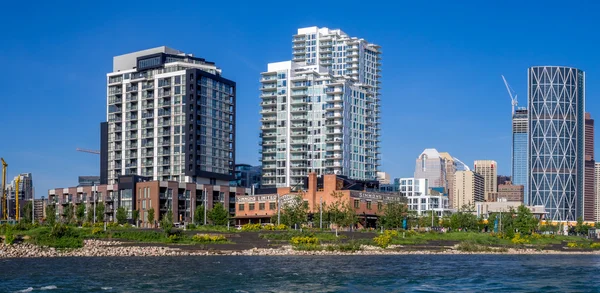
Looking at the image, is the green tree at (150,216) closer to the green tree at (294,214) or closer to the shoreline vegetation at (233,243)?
the green tree at (294,214)

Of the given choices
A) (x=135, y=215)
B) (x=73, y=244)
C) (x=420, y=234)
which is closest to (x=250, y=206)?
(x=135, y=215)

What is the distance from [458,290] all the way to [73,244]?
60710 mm

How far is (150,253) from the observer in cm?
10106

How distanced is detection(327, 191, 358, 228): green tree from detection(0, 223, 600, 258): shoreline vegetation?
44.6 ft

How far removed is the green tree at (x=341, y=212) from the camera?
152m

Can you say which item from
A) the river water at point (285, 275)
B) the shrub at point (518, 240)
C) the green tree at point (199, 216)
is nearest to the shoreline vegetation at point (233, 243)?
the shrub at point (518, 240)

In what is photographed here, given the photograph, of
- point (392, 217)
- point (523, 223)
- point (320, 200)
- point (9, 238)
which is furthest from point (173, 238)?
point (523, 223)

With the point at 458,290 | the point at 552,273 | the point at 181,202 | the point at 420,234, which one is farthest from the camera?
the point at 181,202

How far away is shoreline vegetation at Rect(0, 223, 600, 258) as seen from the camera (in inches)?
3986

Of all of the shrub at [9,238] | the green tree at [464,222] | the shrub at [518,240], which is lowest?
the shrub at [518,240]

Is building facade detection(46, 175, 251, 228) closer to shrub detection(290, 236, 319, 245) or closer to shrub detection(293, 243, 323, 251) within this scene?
shrub detection(290, 236, 319, 245)

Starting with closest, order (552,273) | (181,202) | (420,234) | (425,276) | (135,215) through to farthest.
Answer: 1. (425,276)
2. (552,273)
3. (420,234)
4. (135,215)
5. (181,202)

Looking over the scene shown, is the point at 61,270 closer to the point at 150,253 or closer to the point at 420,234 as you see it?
the point at 150,253

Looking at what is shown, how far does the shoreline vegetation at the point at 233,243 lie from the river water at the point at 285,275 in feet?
35.1
